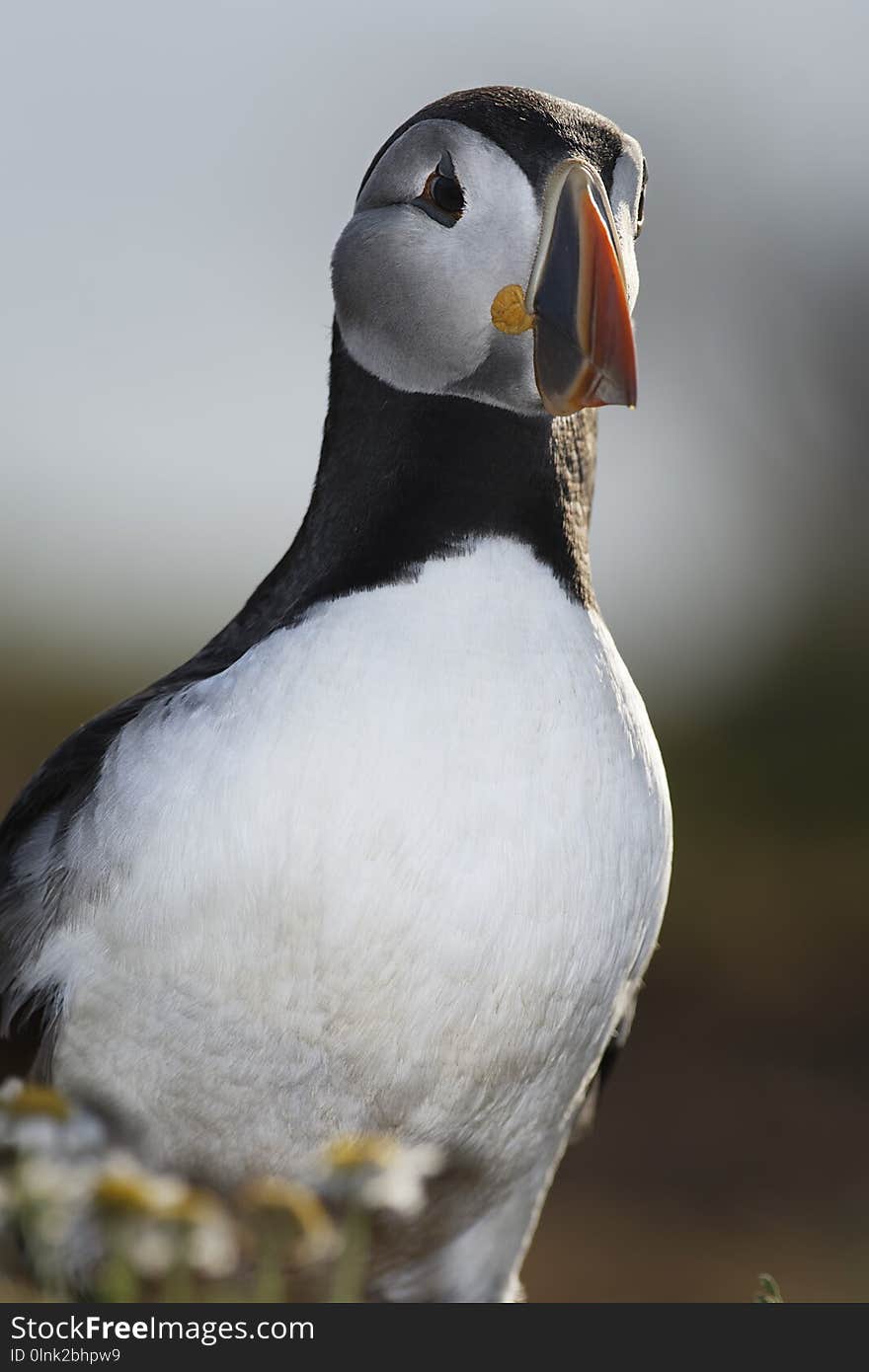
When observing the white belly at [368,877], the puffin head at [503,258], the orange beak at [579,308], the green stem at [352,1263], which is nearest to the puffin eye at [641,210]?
the puffin head at [503,258]

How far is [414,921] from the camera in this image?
9.39 feet

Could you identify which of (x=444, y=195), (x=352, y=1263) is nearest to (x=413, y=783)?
(x=352, y=1263)

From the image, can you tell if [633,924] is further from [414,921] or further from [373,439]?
[373,439]

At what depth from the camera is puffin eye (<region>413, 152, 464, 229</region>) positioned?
3.15 m

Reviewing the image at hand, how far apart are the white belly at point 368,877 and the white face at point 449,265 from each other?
0.37 metres

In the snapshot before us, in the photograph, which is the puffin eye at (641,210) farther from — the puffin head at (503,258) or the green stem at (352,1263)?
the green stem at (352,1263)

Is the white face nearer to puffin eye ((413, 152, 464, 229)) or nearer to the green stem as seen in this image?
puffin eye ((413, 152, 464, 229))

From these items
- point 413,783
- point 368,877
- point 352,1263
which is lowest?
point 352,1263

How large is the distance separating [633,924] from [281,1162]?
0.82 meters

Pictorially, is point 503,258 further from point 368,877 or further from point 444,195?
point 368,877

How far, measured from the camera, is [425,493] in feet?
10.4

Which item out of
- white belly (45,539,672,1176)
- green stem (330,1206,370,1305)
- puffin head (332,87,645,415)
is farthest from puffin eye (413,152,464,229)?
green stem (330,1206,370,1305)

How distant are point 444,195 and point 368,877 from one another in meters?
1.33

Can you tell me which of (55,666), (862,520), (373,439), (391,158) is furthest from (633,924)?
(862,520)
